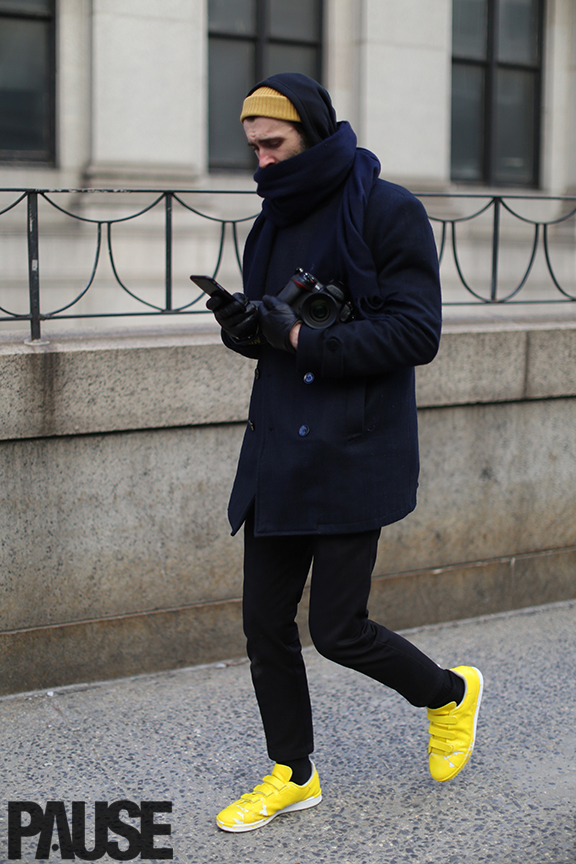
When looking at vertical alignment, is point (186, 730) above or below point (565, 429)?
below

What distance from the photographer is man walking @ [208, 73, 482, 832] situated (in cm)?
284

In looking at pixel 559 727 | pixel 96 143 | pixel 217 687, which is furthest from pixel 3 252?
pixel 559 727

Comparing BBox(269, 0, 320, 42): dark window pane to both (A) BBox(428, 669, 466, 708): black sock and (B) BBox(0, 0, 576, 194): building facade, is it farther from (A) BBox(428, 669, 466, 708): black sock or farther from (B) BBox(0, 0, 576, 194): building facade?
(A) BBox(428, 669, 466, 708): black sock

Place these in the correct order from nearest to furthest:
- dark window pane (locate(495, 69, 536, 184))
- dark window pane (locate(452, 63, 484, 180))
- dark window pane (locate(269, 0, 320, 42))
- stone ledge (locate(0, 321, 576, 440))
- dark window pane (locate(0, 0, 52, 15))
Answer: stone ledge (locate(0, 321, 576, 440)) → dark window pane (locate(0, 0, 52, 15)) → dark window pane (locate(269, 0, 320, 42)) → dark window pane (locate(452, 63, 484, 180)) → dark window pane (locate(495, 69, 536, 184))

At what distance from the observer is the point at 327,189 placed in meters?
2.92

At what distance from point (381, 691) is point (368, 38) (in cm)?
504

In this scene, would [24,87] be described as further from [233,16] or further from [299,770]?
[299,770]

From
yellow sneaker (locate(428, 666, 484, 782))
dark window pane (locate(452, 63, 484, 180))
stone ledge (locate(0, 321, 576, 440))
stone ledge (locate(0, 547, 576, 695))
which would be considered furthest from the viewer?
dark window pane (locate(452, 63, 484, 180))

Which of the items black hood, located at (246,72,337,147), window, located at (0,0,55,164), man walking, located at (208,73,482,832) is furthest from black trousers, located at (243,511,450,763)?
window, located at (0,0,55,164)

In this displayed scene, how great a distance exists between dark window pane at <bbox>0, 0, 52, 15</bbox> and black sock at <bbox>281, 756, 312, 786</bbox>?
532cm

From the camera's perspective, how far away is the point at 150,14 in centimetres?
653

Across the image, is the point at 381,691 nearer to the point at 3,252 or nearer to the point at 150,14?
the point at 3,252

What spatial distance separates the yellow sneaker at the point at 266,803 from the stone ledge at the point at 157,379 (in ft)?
5.64

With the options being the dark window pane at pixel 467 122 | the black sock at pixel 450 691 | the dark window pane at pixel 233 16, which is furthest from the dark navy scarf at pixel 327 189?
the dark window pane at pixel 467 122
